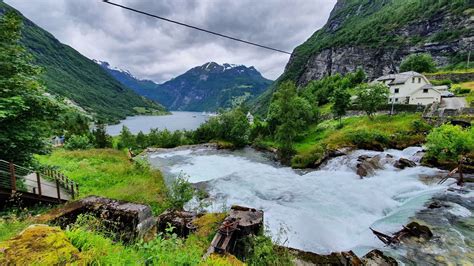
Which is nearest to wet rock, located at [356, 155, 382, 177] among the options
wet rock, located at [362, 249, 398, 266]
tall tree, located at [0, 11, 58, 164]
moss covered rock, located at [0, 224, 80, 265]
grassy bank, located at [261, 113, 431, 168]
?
grassy bank, located at [261, 113, 431, 168]

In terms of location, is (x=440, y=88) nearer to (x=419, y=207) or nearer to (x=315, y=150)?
(x=315, y=150)

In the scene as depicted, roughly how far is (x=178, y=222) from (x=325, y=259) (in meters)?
5.96

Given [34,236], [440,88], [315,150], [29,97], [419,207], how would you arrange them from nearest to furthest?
[34,236] < [29,97] < [419,207] < [315,150] < [440,88]

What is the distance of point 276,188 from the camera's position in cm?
2094

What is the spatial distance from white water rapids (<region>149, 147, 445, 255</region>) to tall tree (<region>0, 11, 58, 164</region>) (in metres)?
9.91

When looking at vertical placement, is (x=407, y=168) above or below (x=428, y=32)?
below

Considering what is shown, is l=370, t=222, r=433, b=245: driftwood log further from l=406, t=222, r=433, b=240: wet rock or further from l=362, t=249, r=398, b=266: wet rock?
l=362, t=249, r=398, b=266: wet rock

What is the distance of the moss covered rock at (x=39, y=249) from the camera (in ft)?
11.7

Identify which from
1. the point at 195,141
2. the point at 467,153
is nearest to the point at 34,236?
the point at 467,153

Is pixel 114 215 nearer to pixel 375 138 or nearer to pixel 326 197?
pixel 326 197

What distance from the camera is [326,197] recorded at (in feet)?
58.4

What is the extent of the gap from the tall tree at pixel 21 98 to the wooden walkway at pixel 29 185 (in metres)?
0.67

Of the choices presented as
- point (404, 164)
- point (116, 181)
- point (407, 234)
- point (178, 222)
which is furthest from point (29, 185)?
point (404, 164)

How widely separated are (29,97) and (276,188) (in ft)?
57.8
